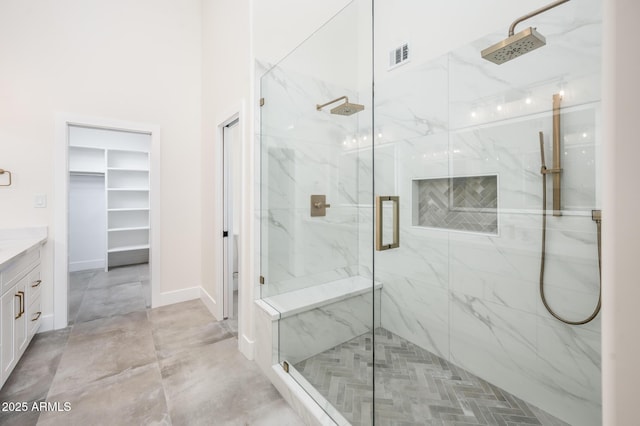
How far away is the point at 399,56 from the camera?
2.39 m

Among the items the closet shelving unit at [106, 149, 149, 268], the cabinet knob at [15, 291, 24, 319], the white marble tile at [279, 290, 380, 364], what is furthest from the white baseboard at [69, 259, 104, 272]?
the white marble tile at [279, 290, 380, 364]

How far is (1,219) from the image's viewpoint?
8.25 feet

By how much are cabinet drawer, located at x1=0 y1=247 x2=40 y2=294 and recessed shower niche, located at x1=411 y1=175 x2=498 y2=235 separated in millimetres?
2707

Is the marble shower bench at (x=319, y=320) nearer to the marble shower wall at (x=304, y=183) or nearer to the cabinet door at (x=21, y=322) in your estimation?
the marble shower wall at (x=304, y=183)

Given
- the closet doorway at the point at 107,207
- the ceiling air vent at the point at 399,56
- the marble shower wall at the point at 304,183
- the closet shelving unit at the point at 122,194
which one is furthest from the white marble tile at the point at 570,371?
the closet shelving unit at the point at 122,194

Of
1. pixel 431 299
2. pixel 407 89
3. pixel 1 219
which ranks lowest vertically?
pixel 431 299

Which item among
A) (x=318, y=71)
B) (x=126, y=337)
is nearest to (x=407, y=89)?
(x=318, y=71)

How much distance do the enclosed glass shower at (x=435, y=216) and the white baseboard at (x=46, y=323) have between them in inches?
84.7

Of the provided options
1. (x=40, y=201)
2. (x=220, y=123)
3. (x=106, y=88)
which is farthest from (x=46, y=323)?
(x=220, y=123)

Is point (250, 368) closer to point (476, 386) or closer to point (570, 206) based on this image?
point (476, 386)

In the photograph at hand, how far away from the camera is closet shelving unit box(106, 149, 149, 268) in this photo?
4.88m

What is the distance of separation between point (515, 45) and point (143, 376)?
3.02 m

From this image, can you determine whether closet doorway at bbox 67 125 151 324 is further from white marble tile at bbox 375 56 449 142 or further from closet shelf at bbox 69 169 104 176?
white marble tile at bbox 375 56 449 142

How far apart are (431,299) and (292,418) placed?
4.08ft
